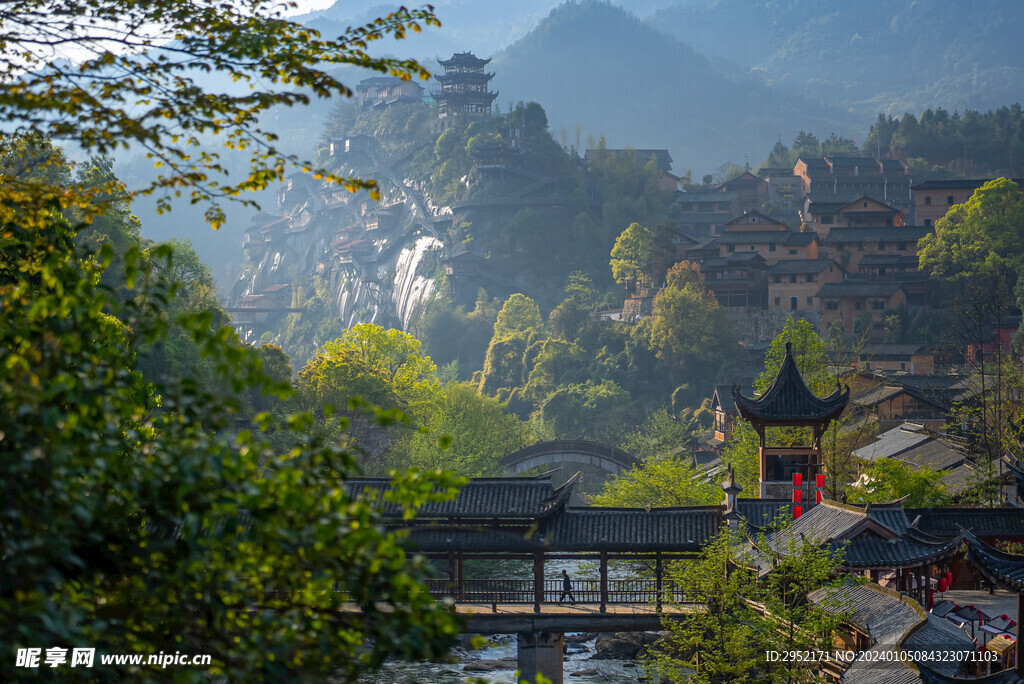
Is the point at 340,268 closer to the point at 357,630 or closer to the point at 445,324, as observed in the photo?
the point at 445,324

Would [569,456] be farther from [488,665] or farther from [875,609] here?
[875,609]

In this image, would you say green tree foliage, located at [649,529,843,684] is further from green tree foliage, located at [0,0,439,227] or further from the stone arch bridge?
the stone arch bridge

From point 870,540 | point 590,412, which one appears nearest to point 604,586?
point 870,540

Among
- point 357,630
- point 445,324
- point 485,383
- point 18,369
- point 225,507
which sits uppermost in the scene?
point 445,324

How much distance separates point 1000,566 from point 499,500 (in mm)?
15832

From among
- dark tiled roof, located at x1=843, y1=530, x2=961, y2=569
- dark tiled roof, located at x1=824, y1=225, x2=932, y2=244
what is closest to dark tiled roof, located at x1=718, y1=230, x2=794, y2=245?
dark tiled roof, located at x1=824, y1=225, x2=932, y2=244

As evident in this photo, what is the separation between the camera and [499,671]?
3528 centimetres

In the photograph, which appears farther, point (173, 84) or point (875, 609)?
point (875, 609)

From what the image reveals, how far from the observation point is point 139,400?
428 inches

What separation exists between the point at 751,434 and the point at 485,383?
130ft

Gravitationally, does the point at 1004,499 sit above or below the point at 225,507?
above

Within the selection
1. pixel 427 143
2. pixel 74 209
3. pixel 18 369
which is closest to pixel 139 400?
pixel 18 369

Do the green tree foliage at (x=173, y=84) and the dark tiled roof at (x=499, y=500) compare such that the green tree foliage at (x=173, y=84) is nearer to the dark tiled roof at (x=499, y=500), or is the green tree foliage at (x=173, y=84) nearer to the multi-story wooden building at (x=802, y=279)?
A: the dark tiled roof at (x=499, y=500)

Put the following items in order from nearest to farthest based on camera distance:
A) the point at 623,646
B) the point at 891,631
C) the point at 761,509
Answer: the point at 891,631
the point at 761,509
the point at 623,646
